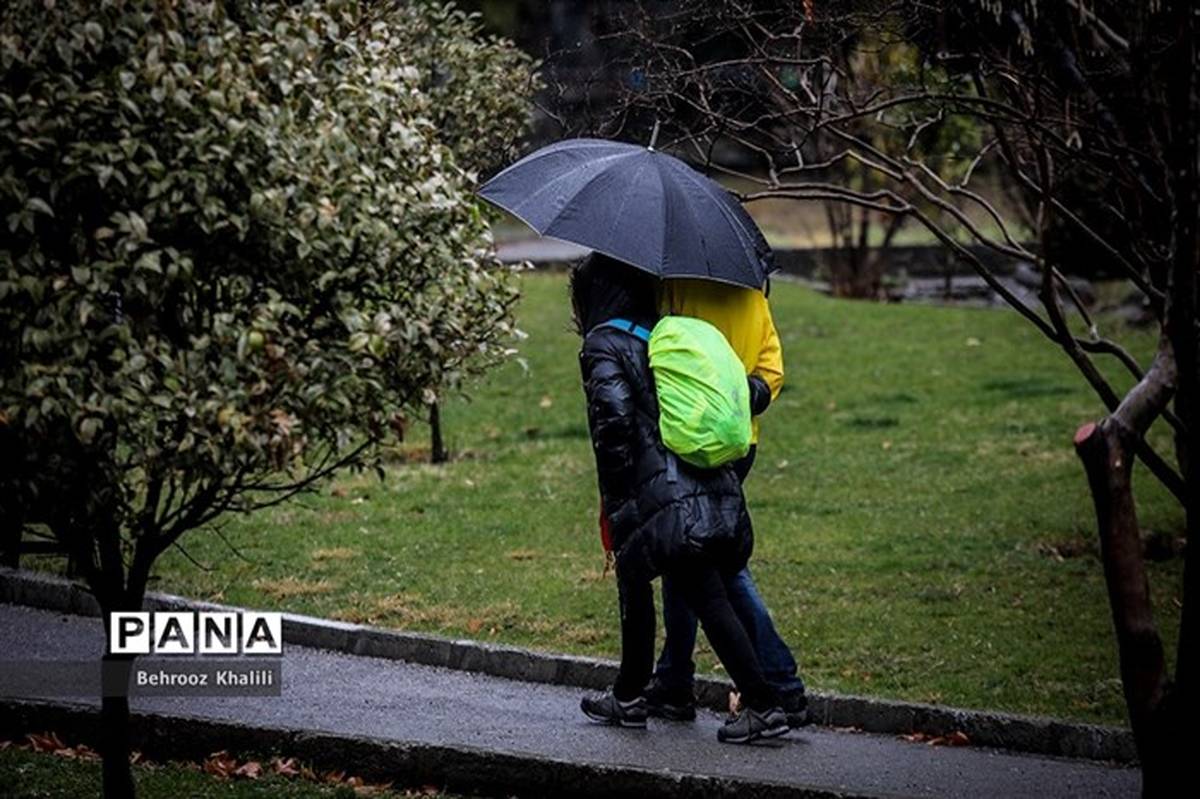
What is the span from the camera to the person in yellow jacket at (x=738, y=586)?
761cm

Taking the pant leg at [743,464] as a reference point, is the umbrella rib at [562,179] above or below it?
above

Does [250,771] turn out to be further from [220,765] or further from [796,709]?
[796,709]

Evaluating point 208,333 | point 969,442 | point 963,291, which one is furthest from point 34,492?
point 963,291

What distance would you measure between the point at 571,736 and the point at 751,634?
83cm

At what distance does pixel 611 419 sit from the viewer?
709 cm

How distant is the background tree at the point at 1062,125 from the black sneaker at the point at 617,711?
200cm

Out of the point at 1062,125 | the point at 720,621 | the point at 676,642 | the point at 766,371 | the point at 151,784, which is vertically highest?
the point at 1062,125

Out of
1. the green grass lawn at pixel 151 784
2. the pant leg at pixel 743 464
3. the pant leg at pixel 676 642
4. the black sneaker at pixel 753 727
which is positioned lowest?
the green grass lawn at pixel 151 784

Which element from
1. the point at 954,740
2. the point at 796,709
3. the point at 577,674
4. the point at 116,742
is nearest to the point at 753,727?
the point at 796,709

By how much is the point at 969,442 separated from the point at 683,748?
7.83 meters

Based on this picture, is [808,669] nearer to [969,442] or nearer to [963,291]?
[969,442]

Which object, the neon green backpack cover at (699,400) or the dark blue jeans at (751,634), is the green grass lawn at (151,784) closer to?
the dark blue jeans at (751,634)

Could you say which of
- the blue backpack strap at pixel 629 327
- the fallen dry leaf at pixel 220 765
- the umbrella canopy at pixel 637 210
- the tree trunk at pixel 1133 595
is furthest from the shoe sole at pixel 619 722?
the tree trunk at pixel 1133 595

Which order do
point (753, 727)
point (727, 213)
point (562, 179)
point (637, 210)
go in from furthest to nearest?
point (727, 213)
point (562, 179)
point (753, 727)
point (637, 210)
